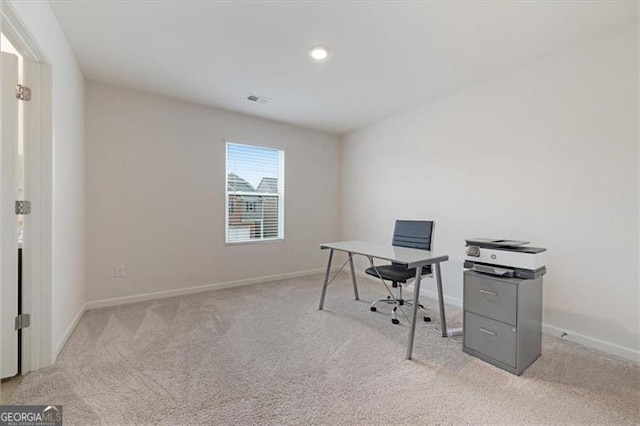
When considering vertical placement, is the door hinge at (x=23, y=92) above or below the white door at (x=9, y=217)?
above

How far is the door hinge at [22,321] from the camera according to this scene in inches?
73.9

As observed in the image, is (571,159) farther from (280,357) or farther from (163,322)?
(163,322)

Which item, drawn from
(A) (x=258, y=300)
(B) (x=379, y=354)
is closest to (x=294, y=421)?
(B) (x=379, y=354)

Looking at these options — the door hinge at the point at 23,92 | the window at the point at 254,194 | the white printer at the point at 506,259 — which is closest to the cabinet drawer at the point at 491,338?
the white printer at the point at 506,259

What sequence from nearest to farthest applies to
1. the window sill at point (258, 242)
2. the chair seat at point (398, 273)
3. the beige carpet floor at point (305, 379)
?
the beige carpet floor at point (305, 379) < the chair seat at point (398, 273) < the window sill at point (258, 242)

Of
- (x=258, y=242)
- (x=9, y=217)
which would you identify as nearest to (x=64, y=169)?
(x=9, y=217)

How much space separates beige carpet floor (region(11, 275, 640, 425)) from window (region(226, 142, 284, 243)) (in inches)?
63.1

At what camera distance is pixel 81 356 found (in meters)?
2.10

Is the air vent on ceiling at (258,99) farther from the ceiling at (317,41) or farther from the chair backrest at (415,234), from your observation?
the chair backrest at (415,234)

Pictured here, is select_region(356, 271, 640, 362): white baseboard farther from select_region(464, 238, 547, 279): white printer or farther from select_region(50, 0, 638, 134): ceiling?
select_region(50, 0, 638, 134): ceiling

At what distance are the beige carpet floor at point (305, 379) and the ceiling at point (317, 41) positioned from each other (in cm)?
245

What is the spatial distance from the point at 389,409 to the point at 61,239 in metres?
2.63

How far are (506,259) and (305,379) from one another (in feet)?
5.33

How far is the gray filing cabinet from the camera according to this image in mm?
1933
